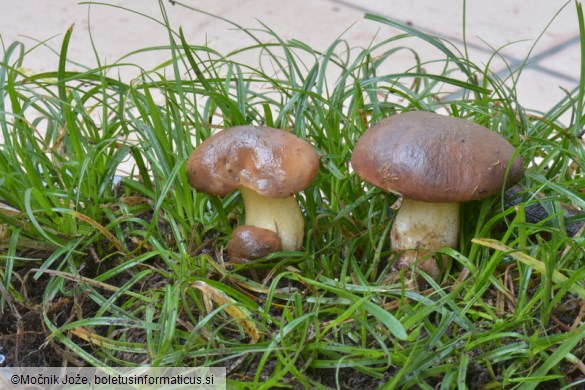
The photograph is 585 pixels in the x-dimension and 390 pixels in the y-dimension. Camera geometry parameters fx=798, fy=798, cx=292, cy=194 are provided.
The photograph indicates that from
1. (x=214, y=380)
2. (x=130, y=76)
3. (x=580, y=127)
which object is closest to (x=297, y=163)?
(x=214, y=380)

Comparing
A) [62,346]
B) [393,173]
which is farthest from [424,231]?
[62,346]

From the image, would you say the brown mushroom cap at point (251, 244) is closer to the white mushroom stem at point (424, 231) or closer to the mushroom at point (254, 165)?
the mushroom at point (254, 165)

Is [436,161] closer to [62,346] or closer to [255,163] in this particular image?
[255,163]

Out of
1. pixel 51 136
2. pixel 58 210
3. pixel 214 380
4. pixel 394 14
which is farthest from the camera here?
pixel 394 14

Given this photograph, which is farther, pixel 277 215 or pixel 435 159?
pixel 277 215

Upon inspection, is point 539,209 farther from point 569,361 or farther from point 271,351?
point 271,351

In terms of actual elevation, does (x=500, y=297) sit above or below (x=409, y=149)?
below
